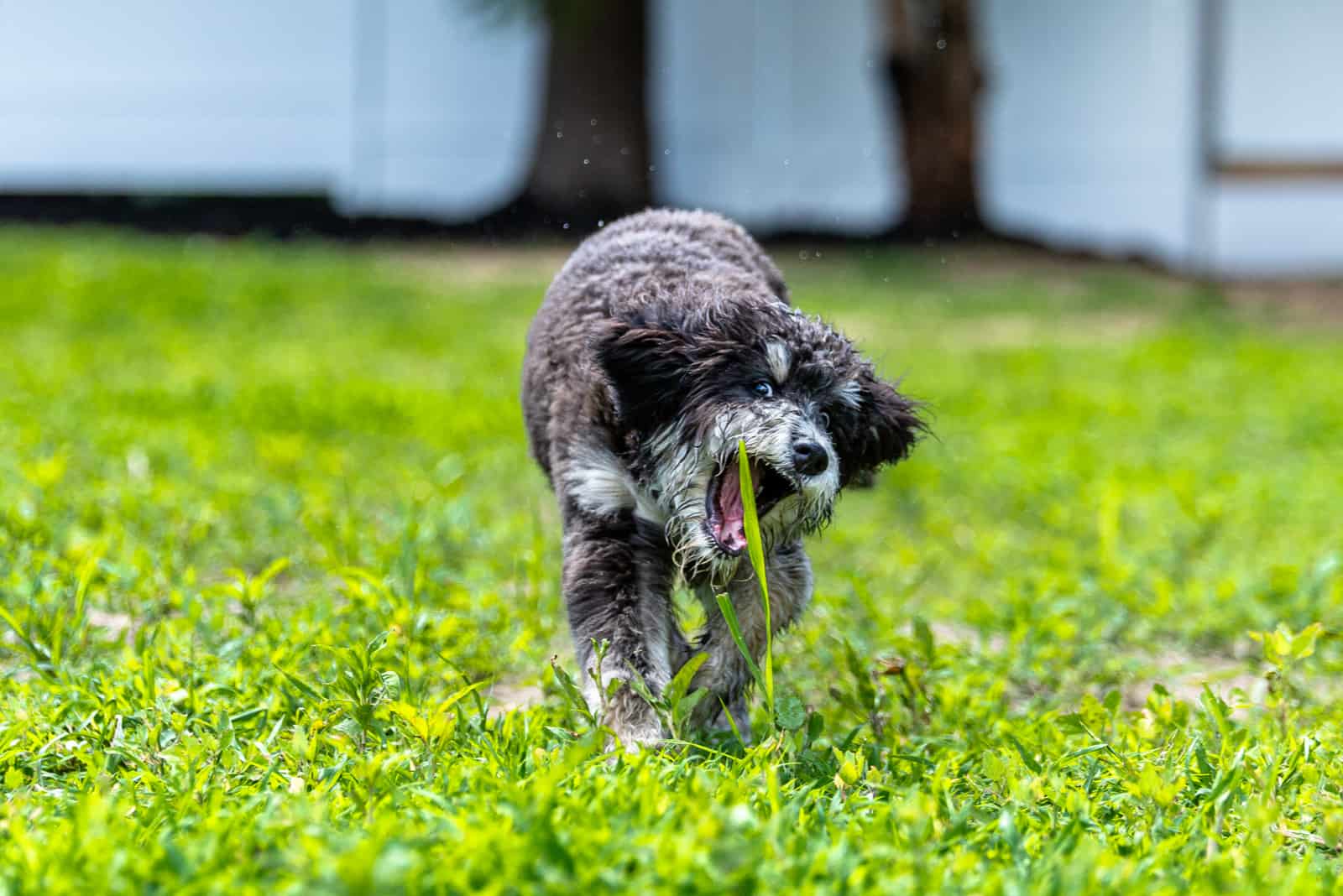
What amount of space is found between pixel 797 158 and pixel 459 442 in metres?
12.5

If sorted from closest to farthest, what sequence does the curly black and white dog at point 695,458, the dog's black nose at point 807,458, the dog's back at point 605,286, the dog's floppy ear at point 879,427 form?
the dog's black nose at point 807,458
the curly black and white dog at point 695,458
the dog's floppy ear at point 879,427
the dog's back at point 605,286

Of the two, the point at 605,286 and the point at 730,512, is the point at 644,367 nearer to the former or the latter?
the point at 730,512

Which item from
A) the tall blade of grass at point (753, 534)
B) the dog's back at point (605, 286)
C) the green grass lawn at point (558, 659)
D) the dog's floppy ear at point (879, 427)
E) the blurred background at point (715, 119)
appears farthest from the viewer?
the blurred background at point (715, 119)

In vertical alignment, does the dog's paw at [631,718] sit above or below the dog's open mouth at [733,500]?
below

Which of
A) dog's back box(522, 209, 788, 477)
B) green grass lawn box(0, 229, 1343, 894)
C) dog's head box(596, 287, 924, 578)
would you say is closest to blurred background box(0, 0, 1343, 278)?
green grass lawn box(0, 229, 1343, 894)

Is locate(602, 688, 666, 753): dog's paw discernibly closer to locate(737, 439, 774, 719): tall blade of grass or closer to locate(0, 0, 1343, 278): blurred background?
locate(737, 439, 774, 719): tall blade of grass

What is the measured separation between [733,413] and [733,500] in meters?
0.23

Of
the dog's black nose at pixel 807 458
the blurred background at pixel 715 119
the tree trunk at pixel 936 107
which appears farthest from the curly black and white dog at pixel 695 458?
the tree trunk at pixel 936 107

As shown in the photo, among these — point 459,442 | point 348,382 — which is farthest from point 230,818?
point 348,382

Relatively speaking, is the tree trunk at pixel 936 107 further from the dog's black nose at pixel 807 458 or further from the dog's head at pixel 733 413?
the dog's black nose at pixel 807 458

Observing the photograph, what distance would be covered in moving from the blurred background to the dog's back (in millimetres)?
12623

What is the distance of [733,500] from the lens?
3.79 metres

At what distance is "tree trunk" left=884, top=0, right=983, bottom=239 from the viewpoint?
1769 centimetres

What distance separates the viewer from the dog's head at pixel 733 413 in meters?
3.68
